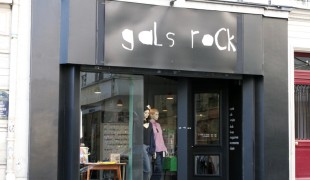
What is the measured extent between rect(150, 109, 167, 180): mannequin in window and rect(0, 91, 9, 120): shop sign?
3213 mm

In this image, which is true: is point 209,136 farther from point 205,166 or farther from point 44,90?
point 44,90

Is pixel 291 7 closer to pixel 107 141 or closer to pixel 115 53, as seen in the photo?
pixel 115 53

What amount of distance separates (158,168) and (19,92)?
338 cm

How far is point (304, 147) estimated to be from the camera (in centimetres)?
1043

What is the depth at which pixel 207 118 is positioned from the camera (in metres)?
10.6

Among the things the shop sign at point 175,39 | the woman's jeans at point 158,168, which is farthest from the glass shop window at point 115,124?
the woman's jeans at point 158,168

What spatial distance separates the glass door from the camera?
408 inches

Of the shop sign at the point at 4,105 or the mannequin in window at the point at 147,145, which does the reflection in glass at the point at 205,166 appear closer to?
the mannequin in window at the point at 147,145

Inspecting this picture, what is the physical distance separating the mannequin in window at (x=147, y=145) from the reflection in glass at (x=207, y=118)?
0.88m

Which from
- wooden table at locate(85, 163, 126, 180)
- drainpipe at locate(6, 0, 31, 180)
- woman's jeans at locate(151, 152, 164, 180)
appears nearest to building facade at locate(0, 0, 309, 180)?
drainpipe at locate(6, 0, 31, 180)

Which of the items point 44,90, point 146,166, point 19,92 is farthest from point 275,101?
point 19,92

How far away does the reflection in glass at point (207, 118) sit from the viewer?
34.3 ft

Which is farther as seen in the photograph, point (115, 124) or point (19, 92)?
point (115, 124)

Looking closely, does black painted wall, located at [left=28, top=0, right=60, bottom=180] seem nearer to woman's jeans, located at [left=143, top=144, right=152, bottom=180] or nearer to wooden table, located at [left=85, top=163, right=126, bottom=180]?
wooden table, located at [left=85, top=163, right=126, bottom=180]
